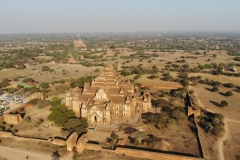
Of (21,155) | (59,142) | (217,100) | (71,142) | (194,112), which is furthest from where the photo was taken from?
(217,100)

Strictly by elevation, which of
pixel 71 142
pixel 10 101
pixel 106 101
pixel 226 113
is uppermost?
pixel 106 101

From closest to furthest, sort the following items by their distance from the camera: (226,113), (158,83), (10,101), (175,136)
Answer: (175,136), (226,113), (10,101), (158,83)

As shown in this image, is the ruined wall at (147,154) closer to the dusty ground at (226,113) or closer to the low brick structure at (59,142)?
the dusty ground at (226,113)

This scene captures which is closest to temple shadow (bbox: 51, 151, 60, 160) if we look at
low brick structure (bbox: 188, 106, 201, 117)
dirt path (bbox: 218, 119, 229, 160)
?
dirt path (bbox: 218, 119, 229, 160)

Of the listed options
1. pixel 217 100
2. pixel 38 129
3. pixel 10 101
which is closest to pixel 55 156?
pixel 38 129

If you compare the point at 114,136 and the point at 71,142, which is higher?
the point at 71,142

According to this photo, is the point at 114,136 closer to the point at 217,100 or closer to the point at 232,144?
the point at 232,144
